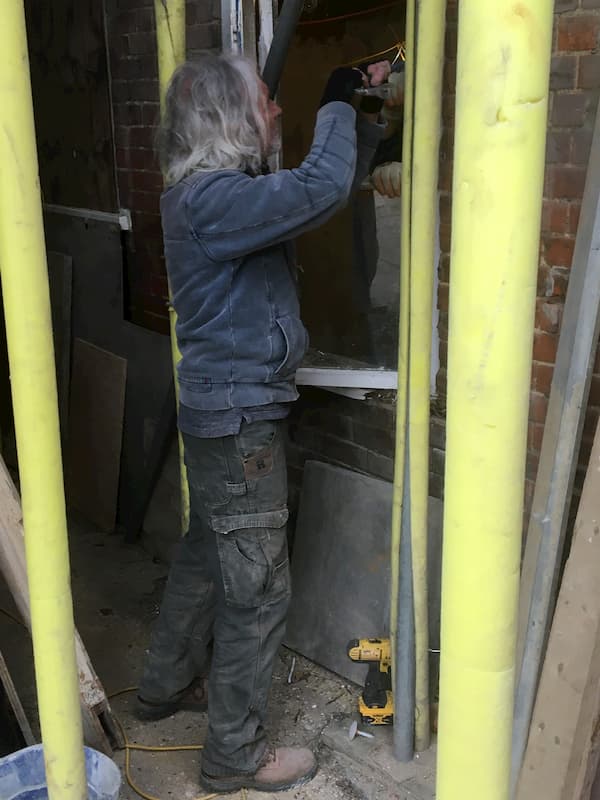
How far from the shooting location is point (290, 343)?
7.75ft

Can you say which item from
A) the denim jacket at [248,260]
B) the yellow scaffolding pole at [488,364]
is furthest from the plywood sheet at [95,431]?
the yellow scaffolding pole at [488,364]

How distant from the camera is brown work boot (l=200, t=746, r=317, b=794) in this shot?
257 cm

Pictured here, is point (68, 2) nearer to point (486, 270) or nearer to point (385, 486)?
point (385, 486)

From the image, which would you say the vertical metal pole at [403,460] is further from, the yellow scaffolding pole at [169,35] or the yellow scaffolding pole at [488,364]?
the yellow scaffolding pole at [488,364]

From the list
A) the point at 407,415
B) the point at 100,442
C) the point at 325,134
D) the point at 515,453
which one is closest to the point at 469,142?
the point at 515,453

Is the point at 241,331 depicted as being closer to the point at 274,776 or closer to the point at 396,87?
the point at 396,87

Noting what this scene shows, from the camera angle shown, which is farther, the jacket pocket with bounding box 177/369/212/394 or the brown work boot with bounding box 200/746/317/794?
the brown work boot with bounding box 200/746/317/794

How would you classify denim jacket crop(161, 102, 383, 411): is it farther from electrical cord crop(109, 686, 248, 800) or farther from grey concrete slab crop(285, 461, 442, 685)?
electrical cord crop(109, 686, 248, 800)

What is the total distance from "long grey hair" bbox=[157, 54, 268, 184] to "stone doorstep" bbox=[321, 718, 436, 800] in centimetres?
170

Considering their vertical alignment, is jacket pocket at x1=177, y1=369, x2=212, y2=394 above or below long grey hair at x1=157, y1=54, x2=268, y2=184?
below

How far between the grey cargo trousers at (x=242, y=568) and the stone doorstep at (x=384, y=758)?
0.26 meters

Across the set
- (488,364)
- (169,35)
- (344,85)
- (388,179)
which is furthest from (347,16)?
(488,364)

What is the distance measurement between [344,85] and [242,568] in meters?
1.28

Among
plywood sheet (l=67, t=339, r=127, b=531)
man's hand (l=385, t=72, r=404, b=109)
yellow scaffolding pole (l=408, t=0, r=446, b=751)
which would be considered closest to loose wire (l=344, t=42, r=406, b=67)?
man's hand (l=385, t=72, r=404, b=109)
